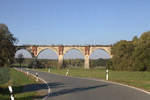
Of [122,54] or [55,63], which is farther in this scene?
[55,63]

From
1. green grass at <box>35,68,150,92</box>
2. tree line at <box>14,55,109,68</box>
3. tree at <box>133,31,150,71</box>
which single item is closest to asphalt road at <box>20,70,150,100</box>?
green grass at <box>35,68,150,92</box>

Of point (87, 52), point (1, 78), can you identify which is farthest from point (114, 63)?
point (1, 78)

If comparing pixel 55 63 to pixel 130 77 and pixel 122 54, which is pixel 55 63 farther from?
pixel 130 77

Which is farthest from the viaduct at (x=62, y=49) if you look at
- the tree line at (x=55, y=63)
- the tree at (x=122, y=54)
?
the tree at (x=122, y=54)

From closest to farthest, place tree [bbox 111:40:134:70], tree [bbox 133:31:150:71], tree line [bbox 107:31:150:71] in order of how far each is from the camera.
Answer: tree [bbox 133:31:150:71]
tree line [bbox 107:31:150:71]
tree [bbox 111:40:134:70]

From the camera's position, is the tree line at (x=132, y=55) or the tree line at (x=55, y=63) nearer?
the tree line at (x=132, y=55)

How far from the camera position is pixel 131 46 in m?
55.7

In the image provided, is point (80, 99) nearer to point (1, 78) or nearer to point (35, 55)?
point (1, 78)

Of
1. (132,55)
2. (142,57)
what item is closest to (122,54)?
(132,55)

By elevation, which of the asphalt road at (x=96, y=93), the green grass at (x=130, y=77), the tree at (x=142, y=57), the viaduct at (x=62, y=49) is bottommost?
the asphalt road at (x=96, y=93)

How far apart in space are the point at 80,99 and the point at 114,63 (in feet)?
149

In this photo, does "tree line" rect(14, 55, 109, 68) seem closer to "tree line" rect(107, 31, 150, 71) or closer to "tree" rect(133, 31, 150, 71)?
"tree line" rect(107, 31, 150, 71)

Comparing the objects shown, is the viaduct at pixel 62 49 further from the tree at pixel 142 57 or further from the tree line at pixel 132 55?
the tree at pixel 142 57

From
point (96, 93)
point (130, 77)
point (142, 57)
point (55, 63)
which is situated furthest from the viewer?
point (55, 63)
